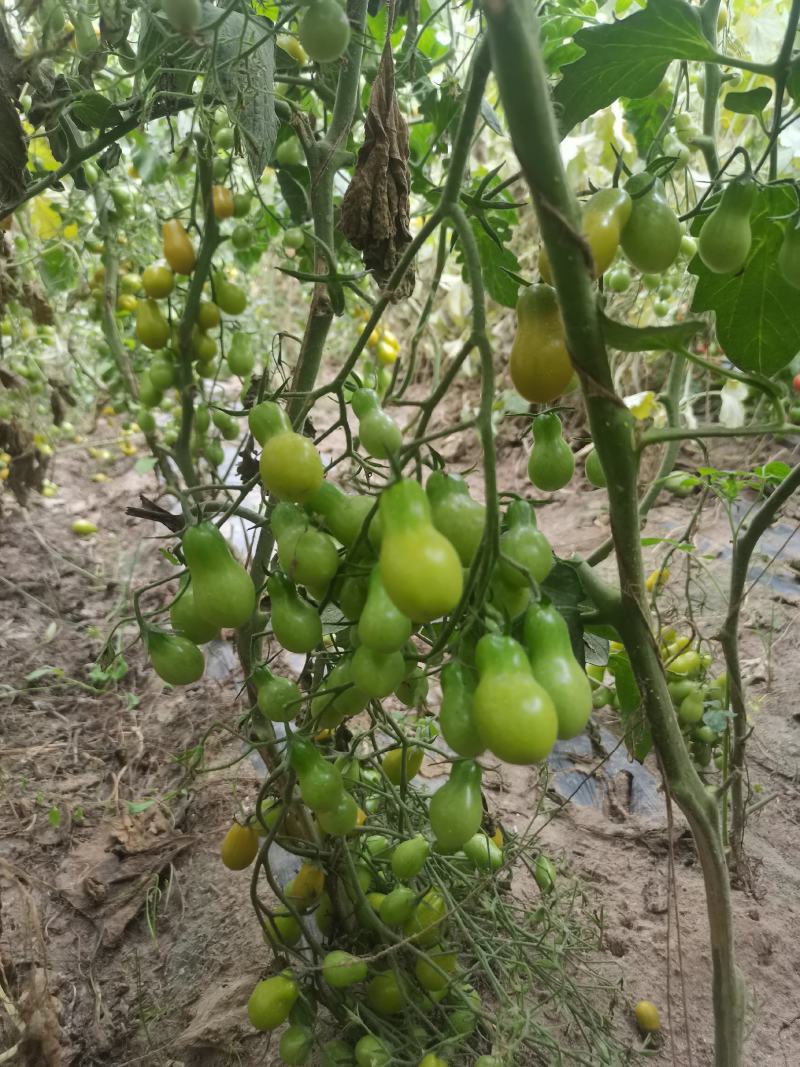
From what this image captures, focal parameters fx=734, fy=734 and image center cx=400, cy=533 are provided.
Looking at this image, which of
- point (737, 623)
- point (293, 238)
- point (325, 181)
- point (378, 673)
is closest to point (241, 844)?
point (378, 673)

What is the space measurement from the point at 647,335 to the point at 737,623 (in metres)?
0.71

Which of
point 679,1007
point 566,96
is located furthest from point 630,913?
point 566,96

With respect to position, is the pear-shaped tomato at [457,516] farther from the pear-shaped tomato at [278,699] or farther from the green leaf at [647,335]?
the pear-shaped tomato at [278,699]

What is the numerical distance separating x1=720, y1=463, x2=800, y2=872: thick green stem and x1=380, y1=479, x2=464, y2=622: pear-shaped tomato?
0.40 meters

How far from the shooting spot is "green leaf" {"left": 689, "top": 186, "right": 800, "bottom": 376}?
0.69 m

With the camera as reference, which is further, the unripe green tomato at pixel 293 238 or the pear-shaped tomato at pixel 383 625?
the unripe green tomato at pixel 293 238

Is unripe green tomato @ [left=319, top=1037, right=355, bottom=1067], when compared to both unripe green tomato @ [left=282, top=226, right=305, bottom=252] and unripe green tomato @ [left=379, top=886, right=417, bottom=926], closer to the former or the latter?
unripe green tomato @ [left=379, top=886, right=417, bottom=926]

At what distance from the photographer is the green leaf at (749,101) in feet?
2.21

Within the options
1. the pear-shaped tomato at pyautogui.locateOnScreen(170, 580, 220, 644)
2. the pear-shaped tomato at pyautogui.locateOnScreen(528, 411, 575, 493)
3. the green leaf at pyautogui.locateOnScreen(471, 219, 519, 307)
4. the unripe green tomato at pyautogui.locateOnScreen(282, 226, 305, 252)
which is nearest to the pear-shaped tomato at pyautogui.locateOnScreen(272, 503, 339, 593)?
the pear-shaped tomato at pyautogui.locateOnScreen(170, 580, 220, 644)

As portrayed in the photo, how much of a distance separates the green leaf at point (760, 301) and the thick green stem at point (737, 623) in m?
0.12

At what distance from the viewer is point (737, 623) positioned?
3.47 ft

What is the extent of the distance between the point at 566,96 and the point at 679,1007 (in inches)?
46.7

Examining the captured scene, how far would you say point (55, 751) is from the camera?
167 centimetres

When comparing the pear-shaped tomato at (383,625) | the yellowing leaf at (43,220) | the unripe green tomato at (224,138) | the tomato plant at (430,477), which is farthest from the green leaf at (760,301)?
the yellowing leaf at (43,220)
